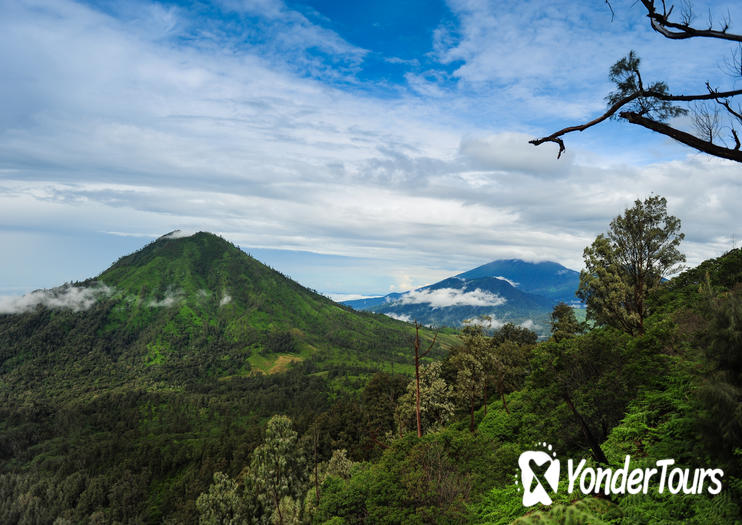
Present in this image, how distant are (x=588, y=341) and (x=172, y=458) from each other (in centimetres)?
15879

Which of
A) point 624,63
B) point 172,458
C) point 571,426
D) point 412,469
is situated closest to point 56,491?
point 172,458

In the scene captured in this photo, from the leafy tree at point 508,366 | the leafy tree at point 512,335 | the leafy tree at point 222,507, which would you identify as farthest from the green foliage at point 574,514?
the leafy tree at point 222,507

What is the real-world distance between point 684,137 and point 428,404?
39591 mm

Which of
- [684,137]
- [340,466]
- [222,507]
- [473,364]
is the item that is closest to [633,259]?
[473,364]

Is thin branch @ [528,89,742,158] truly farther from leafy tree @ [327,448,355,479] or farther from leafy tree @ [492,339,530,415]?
leafy tree @ [327,448,355,479]

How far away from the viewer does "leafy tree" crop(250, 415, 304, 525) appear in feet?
196

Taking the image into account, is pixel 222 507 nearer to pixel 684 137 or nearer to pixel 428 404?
pixel 428 404

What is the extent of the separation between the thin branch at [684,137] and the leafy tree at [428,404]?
123ft

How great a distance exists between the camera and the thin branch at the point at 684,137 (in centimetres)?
772

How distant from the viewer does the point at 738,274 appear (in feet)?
80.1

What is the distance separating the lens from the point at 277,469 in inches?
2359

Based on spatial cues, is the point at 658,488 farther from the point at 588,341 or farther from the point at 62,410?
the point at 62,410

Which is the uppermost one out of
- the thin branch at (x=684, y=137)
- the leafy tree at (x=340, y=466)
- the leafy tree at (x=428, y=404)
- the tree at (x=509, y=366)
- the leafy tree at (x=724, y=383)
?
the thin branch at (x=684, y=137)

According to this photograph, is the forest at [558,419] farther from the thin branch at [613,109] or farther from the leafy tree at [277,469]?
the thin branch at [613,109]
